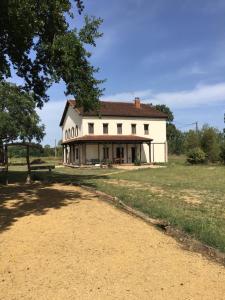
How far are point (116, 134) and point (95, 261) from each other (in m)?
45.1

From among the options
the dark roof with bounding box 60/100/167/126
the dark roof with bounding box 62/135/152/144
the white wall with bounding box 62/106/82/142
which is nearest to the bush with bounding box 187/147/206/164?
the dark roof with bounding box 62/135/152/144

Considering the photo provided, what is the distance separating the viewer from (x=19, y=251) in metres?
7.87

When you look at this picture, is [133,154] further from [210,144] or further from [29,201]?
[29,201]

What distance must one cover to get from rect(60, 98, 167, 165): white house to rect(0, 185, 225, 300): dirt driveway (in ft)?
119

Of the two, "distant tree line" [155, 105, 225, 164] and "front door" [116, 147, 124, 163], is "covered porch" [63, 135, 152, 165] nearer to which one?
"front door" [116, 147, 124, 163]

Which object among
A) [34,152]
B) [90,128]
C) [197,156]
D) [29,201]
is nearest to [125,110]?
[90,128]

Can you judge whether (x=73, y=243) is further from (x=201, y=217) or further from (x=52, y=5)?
(x=52, y=5)

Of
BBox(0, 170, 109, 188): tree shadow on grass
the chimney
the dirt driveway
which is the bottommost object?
the dirt driveway

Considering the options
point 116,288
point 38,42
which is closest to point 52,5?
point 38,42

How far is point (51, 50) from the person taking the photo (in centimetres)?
Answer: 1925

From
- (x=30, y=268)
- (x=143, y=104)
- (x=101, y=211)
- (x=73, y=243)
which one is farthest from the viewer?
(x=143, y=104)

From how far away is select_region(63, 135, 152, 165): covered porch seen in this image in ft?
157

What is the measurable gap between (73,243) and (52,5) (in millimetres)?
12339

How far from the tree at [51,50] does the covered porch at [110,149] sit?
24.2m
